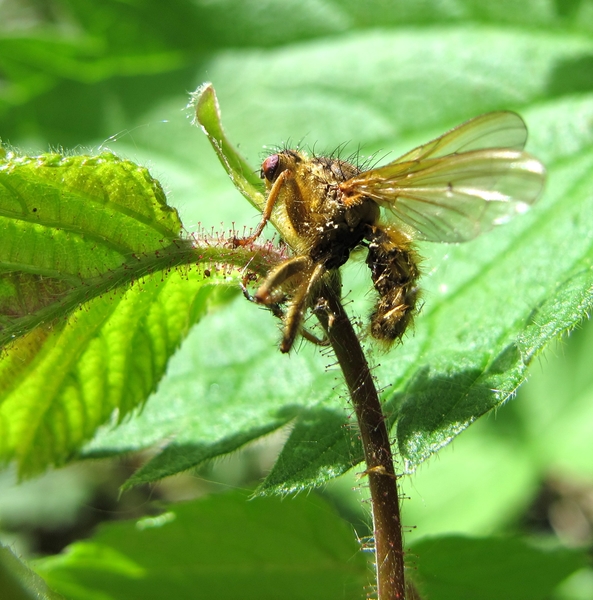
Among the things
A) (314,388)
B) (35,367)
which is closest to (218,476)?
(314,388)

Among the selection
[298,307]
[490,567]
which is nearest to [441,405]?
[298,307]

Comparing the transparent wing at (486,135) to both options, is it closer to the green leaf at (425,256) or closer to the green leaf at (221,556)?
the green leaf at (425,256)

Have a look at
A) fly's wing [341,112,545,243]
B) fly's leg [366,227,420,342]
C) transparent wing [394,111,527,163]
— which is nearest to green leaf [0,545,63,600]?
fly's leg [366,227,420,342]

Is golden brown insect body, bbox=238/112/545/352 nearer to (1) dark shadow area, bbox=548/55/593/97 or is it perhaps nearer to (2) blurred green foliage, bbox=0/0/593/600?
(2) blurred green foliage, bbox=0/0/593/600

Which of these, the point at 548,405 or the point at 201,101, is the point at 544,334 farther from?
the point at 548,405

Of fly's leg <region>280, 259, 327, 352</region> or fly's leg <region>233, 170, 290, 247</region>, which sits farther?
fly's leg <region>233, 170, 290, 247</region>
